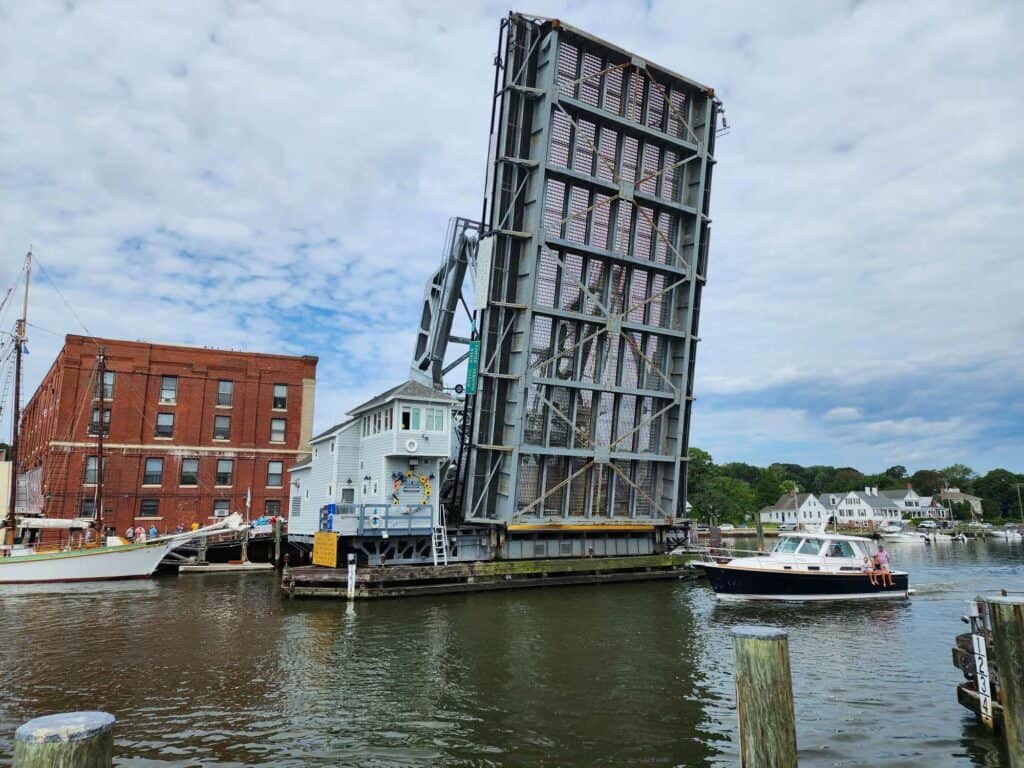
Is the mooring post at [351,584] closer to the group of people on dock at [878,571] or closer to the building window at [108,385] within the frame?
the group of people on dock at [878,571]

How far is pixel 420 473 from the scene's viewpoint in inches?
1053

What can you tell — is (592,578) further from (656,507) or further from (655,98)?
(655,98)

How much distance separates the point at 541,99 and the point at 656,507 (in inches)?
708

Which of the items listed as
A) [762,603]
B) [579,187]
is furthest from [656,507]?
[579,187]

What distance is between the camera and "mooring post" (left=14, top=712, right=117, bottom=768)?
11.0 feet

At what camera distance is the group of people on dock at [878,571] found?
22609 millimetres

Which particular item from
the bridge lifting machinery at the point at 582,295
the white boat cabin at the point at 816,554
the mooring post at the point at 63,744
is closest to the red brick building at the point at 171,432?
the bridge lifting machinery at the point at 582,295

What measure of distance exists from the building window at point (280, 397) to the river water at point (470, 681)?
2153cm

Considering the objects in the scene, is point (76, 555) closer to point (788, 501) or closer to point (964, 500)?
point (788, 501)

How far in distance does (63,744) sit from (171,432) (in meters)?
40.6

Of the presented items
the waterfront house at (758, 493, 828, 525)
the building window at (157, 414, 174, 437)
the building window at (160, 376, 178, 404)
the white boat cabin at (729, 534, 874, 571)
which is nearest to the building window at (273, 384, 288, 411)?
the building window at (160, 376, 178, 404)

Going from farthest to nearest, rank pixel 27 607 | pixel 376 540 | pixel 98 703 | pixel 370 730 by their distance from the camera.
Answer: pixel 376 540 < pixel 27 607 < pixel 98 703 < pixel 370 730

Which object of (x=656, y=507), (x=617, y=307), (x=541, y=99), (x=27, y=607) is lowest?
(x=27, y=607)

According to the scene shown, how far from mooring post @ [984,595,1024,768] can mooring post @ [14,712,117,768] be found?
25.2 ft
